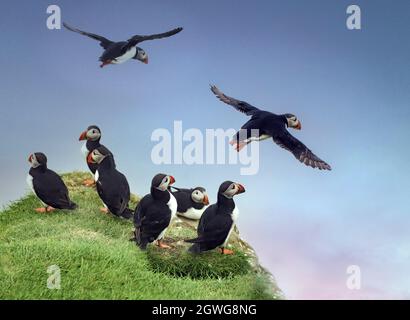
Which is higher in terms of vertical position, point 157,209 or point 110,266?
point 157,209

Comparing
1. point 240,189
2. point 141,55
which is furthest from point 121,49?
point 240,189

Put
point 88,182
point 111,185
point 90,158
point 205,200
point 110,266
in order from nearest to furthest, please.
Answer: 1. point 110,266
2. point 205,200
3. point 111,185
4. point 90,158
5. point 88,182

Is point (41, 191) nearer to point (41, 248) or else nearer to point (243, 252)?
point (41, 248)

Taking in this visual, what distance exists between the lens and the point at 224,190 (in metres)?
4.59

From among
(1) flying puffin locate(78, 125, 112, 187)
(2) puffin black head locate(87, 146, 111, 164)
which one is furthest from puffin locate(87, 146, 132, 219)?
(1) flying puffin locate(78, 125, 112, 187)

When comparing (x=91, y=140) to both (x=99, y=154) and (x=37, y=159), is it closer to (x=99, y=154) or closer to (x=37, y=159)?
(x=99, y=154)

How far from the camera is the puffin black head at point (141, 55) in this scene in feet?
17.1

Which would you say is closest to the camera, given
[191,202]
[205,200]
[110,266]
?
[110,266]

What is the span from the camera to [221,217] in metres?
4.61

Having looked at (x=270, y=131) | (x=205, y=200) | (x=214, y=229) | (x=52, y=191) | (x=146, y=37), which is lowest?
(x=214, y=229)

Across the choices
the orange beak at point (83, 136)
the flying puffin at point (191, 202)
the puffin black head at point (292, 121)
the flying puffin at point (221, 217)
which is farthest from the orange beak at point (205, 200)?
the orange beak at point (83, 136)

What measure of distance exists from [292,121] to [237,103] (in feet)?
1.61

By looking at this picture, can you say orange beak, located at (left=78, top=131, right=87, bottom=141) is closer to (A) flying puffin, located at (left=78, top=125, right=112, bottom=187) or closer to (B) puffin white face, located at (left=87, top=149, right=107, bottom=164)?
(A) flying puffin, located at (left=78, top=125, right=112, bottom=187)
